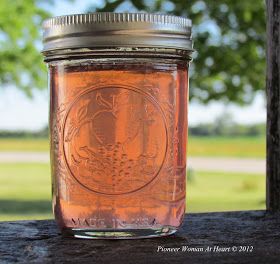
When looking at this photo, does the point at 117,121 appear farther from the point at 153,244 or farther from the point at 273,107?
the point at 273,107

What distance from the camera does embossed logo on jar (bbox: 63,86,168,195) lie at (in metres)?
1.15

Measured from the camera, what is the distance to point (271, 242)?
1.18 meters

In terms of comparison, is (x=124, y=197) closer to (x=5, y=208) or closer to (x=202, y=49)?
(x=202, y=49)

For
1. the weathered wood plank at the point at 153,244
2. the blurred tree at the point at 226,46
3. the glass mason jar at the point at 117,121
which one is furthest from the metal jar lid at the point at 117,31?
the blurred tree at the point at 226,46

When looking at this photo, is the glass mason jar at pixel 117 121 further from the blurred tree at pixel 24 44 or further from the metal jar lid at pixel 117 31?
the blurred tree at pixel 24 44

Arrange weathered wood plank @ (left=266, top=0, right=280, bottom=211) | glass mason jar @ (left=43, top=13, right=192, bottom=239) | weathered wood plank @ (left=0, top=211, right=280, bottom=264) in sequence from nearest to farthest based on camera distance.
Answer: weathered wood plank @ (left=0, top=211, right=280, bottom=264) < glass mason jar @ (left=43, top=13, right=192, bottom=239) < weathered wood plank @ (left=266, top=0, right=280, bottom=211)

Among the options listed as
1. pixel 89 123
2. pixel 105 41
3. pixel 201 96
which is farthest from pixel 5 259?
pixel 201 96

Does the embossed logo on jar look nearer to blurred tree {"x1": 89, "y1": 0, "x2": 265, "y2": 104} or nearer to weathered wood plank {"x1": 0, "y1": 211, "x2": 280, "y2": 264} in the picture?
weathered wood plank {"x1": 0, "y1": 211, "x2": 280, "y2": 264}

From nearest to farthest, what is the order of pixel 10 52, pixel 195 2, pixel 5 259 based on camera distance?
pixel 5 259 < pixel 195 2 < pixel 10 52

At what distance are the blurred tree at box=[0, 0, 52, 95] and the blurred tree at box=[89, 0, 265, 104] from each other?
8.51 ft

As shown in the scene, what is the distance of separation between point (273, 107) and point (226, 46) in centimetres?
579

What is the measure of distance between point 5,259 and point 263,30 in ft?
20.9

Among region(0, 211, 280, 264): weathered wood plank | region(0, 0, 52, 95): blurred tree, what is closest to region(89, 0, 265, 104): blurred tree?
region(0, 0, 52, 95): blurred tree

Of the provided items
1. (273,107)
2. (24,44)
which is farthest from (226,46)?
(273,107)
